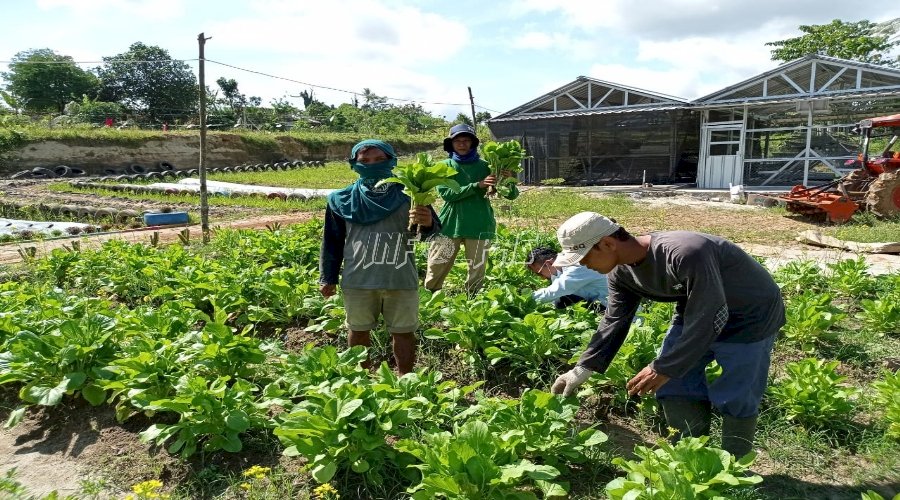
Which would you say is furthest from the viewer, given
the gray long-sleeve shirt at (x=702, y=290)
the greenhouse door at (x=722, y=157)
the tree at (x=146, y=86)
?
the tree at (x=146, y=86)

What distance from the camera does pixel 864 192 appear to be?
34.4ft

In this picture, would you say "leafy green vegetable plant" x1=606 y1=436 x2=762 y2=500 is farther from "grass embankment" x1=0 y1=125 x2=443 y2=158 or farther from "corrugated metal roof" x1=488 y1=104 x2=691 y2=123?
"grass embankment" x1=0 y1=125 x2=443 y2=158

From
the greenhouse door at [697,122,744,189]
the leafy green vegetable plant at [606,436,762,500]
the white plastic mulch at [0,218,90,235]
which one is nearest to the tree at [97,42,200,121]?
the white plastic mulch at [0,218,90,235]

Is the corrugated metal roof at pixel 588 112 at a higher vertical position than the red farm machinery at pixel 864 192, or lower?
higher

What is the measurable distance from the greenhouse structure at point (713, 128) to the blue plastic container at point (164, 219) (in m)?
12.2

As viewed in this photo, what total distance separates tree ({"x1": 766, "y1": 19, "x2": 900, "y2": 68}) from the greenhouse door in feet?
57.2

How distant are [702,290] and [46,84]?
51.2 m

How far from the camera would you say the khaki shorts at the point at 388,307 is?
11.2ft

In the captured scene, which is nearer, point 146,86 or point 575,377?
point 575,377

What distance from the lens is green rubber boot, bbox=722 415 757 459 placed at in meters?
2.40

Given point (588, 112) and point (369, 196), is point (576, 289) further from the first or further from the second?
point (588, 112)

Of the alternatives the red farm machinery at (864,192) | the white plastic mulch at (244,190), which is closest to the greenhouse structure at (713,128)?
the red farm machinery at (864,192)

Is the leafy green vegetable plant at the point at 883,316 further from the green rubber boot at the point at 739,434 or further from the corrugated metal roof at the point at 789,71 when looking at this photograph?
the corrugated metal roof at the point at 789,71

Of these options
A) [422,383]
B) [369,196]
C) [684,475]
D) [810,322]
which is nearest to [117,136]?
[369,196]
